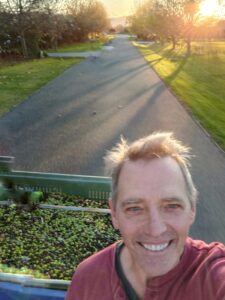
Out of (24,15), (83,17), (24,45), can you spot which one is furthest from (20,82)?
(83,17)

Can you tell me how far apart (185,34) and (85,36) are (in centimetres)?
2752

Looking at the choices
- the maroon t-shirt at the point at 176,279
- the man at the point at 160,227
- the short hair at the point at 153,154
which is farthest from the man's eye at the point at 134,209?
→ the maroon t-shirt at the point at 176,279

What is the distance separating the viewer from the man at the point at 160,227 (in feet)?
5.16

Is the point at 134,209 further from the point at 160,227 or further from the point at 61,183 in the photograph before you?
the point at 61,183

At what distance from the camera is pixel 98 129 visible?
32.3 ft

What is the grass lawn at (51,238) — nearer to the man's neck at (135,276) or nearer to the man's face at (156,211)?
the man's neck at (135,276)

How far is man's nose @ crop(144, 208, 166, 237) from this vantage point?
5.25 feet

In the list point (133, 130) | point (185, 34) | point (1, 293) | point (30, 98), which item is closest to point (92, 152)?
point (133, 130)

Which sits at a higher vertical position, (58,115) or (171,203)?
(171,203)

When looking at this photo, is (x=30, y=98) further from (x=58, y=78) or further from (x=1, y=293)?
(x=1, y=293)

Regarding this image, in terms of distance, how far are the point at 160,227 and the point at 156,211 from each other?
7cm

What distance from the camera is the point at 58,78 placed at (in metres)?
19.7

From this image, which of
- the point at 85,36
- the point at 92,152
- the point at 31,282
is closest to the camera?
the point at 31,282

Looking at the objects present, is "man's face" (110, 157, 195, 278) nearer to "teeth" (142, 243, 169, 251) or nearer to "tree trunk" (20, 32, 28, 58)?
"teeth" (142, 243, 169, 251)
